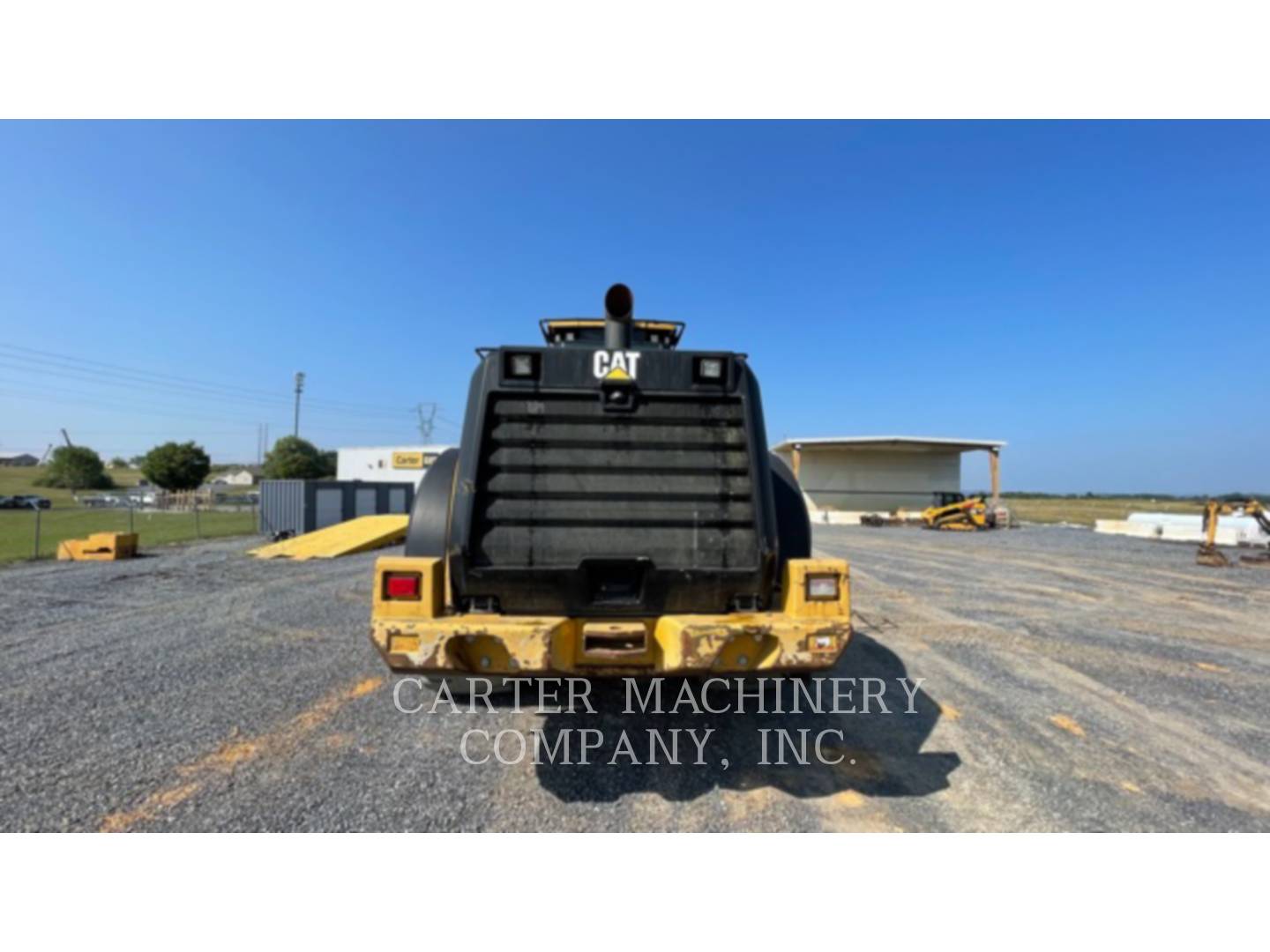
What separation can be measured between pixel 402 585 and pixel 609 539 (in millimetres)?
1062

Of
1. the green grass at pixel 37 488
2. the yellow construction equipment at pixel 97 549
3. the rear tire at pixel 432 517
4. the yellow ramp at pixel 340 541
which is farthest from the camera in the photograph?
the green grass at pixel 37 488

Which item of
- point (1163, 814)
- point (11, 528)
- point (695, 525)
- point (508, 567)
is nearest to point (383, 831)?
point (508, 567)

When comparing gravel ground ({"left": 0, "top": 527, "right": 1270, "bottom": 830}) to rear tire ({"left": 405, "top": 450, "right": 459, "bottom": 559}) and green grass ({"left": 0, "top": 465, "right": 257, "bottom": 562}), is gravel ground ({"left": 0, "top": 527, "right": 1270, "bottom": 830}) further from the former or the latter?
green grass ({"left": 0, "top": 465, "right": 257, "bottom": 562})

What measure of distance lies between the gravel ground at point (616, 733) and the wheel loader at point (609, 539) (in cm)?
88

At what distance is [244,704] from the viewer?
4.14 metres

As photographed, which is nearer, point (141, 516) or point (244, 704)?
point (244, 704)

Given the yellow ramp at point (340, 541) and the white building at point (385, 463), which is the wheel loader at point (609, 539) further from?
the white building at point (385, 463)

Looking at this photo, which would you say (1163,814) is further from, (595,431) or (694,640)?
(595,431)

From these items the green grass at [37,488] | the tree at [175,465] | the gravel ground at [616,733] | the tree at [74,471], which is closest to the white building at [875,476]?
the gravel ground at [616,733]

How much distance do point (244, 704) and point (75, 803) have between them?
1284 millimetres

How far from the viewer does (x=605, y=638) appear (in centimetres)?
267

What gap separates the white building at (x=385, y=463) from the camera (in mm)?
34906

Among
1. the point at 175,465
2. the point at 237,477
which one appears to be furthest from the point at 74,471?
the point at 237,477

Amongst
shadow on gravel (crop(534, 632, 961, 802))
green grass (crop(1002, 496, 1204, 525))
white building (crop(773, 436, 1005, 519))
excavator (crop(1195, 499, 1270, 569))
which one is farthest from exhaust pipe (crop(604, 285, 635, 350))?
green grass (crop(1002, 496, 1204, 525))
